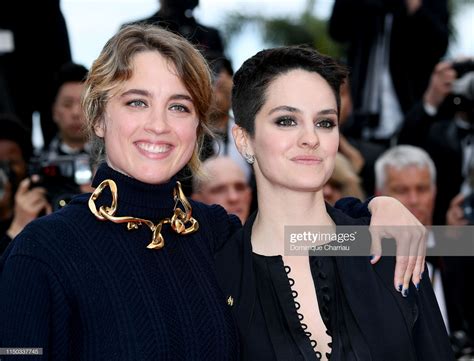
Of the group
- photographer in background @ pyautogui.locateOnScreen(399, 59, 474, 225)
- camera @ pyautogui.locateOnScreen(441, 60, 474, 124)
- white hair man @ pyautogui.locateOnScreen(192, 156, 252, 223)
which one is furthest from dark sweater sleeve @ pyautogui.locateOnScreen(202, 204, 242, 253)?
camera @ pyautogui.locateOnScreen(441, 60, 474, 124)

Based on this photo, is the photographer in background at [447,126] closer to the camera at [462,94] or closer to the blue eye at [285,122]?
the camera at [462,94]

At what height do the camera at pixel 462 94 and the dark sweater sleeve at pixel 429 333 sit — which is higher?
the camera at pixel 462 94

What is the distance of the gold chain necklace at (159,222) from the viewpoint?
8.52 feet

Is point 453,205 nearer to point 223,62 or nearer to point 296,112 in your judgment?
point 223,62

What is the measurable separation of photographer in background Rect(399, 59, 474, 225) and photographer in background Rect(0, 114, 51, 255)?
2.50m

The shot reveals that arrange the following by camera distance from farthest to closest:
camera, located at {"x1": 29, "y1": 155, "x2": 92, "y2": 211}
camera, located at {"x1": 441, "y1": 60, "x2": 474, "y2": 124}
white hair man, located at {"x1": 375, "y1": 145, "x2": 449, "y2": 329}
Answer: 1. camera, located at {"x1": 441, "y1": 60, "x2": 474, "y2": 124}
2. white hair man, located at {"x1": 375, "y1": 145, "x2": 449, "y2": 329}
3. camera, located at {"x1": 29, "y1": 155, "x2": 92, "y2": 211}

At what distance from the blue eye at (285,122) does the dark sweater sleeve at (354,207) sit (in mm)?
455

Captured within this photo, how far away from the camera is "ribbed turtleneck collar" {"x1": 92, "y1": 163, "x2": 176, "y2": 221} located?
2.66 metres

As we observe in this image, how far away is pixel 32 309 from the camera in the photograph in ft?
7.63

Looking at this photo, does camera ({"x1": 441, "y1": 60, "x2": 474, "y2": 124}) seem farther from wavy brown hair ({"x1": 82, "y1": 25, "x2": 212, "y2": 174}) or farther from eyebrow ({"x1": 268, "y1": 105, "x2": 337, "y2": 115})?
wavy brown hair ({"x1": 82, "y1": 25, "x2": 212, "y2": 174})

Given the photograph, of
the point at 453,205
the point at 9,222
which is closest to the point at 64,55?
the point at 9,222

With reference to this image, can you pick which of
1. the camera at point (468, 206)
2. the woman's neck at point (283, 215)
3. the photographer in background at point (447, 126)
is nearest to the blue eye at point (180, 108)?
the woman's neck at point (283, 215)

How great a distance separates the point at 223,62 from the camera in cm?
542

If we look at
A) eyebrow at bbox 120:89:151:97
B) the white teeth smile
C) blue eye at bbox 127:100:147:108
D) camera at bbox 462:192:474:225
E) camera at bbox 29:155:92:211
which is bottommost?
camera at bbox 462:192:474:225
